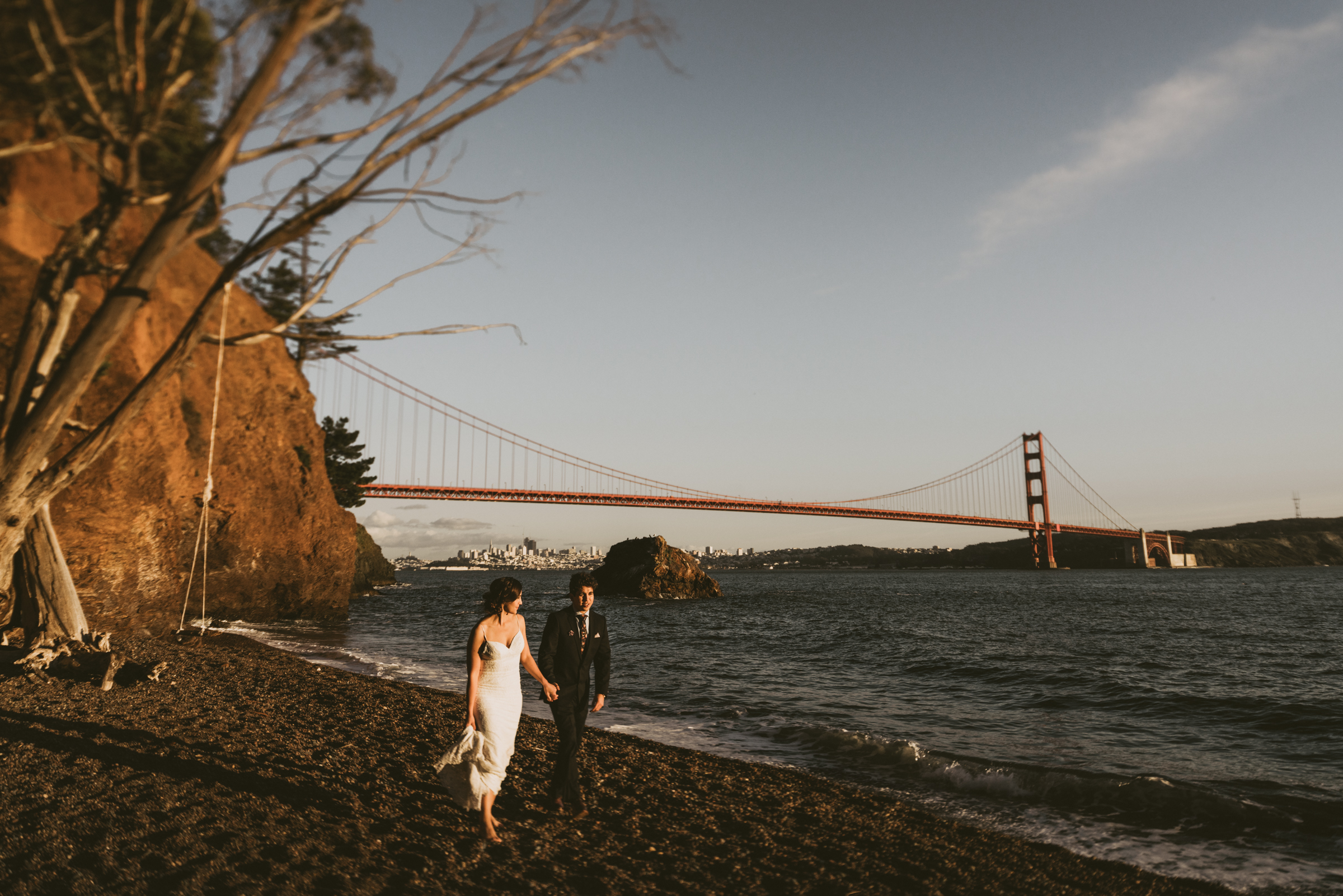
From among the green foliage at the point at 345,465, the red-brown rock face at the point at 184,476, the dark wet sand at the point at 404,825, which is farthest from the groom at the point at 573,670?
the green foliage at the point at 345,465

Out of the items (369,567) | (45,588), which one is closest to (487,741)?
(45,588)

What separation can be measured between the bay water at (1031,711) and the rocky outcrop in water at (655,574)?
1244 cm

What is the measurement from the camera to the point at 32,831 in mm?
4199

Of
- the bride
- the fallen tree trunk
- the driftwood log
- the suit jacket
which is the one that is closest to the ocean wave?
the suit jacket

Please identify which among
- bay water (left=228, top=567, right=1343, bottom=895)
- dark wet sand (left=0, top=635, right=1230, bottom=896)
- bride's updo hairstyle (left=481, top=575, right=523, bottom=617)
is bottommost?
bay water (left=228, top=567, right=1343, bottom=895)

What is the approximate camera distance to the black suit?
16.3ft

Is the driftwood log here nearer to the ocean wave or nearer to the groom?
the groom

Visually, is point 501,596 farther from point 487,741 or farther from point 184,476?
point 184,476

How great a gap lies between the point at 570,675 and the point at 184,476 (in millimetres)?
15356

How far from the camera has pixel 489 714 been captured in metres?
4.36

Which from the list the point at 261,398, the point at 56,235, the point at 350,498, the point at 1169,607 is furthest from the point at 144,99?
the point at 1169,607

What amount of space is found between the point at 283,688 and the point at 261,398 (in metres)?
15.6

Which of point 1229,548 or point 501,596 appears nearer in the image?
point 501,596

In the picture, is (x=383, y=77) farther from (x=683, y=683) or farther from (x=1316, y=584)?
(x=1316, y=584)
